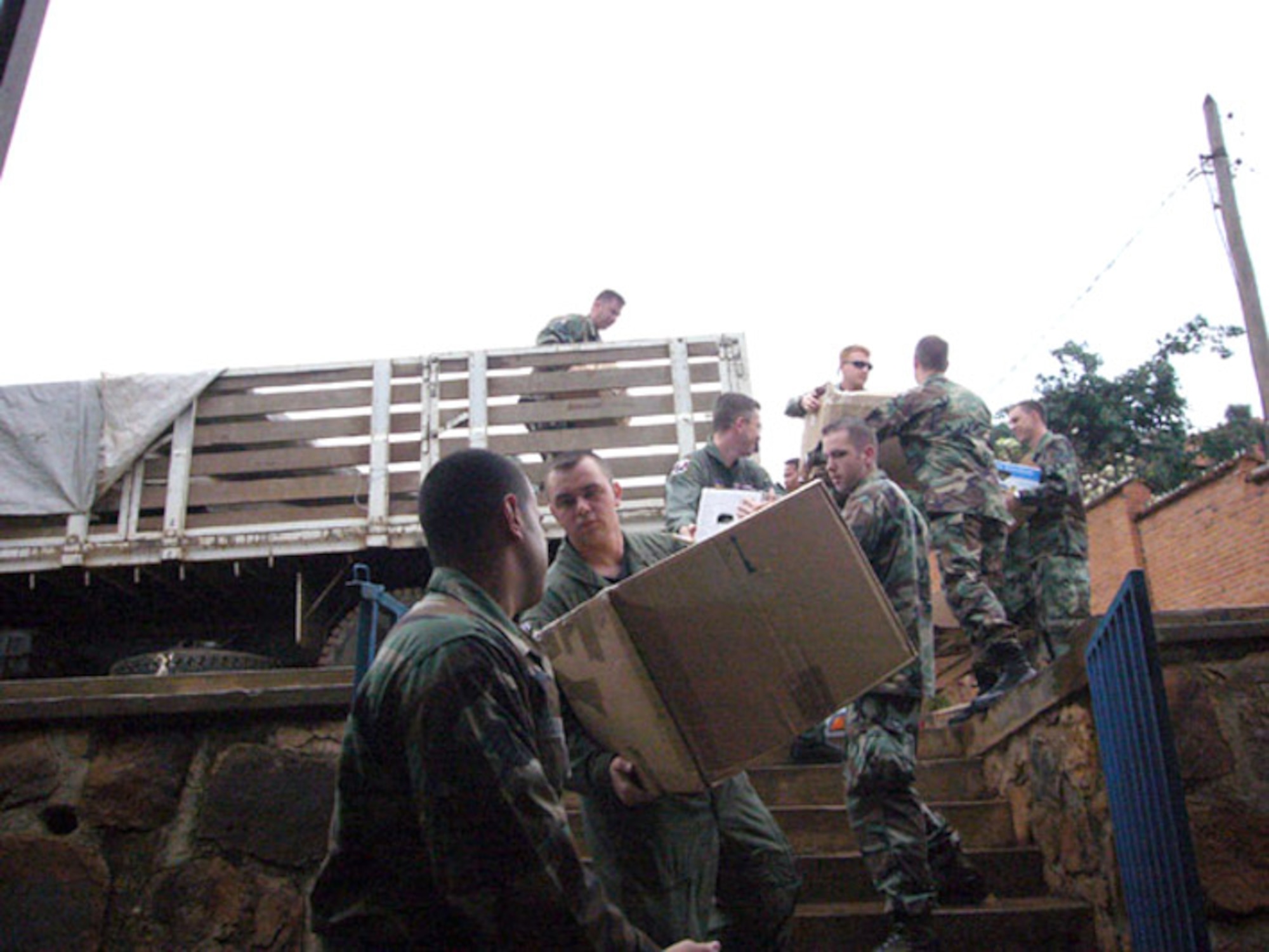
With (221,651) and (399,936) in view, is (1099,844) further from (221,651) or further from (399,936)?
(221,651)

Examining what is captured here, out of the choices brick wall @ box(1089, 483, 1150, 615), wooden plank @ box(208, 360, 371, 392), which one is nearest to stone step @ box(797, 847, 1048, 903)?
wooden plank @ box(208, 360, 371, 392)

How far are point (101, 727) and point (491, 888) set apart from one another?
2614 millimetres

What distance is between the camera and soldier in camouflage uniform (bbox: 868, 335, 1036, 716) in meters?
4.39

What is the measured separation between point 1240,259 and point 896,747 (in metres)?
10.2

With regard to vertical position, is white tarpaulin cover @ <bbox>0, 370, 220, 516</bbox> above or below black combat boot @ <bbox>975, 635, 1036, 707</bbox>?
above

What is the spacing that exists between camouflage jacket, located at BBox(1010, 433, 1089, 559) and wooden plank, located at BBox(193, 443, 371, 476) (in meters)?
4.23

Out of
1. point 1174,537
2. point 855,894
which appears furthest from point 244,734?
point 1174,537

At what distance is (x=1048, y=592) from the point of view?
5.01 meters

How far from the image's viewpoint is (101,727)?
11.0ft

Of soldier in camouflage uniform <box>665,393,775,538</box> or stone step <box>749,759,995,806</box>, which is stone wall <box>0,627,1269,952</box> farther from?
soldier in camouflage uniform <box>665,393,775,538</box>

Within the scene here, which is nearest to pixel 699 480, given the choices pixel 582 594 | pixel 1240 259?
pixel 582 594

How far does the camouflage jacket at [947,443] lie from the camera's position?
473 centimetres

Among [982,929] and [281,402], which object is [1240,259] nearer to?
[281,402]

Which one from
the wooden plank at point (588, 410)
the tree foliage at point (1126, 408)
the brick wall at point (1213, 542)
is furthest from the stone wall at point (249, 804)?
the tree foliage at point (1126, 408)
